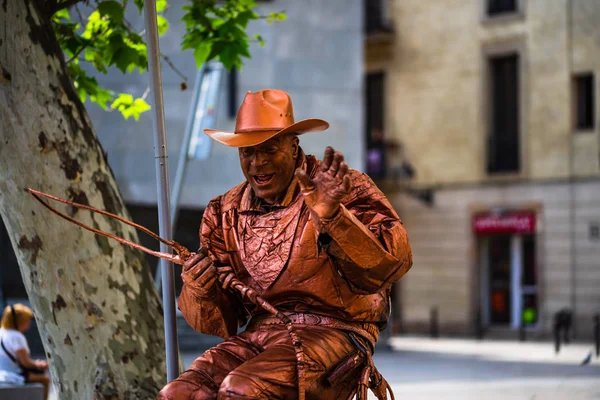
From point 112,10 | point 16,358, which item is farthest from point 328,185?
point 16,358

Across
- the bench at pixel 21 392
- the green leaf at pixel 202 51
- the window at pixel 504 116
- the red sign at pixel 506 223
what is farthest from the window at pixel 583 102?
the bench at pixel 21 392

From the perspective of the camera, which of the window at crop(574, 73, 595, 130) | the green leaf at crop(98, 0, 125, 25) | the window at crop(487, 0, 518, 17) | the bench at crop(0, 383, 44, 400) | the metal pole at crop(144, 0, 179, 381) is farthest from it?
the window at crop(487, 0, 518, 17)

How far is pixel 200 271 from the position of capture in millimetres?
4453

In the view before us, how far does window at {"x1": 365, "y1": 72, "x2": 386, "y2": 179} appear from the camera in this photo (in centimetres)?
3075

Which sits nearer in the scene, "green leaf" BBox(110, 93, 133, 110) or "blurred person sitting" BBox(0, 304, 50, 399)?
"green leaf" BBox(110, 93, 133, 110)

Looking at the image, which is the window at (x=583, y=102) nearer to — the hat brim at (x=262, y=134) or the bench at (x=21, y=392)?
the bench at (x=21, y=392)

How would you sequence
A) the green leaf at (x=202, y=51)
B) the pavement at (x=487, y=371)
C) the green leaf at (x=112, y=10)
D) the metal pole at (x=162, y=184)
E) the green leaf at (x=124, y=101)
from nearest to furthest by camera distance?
the metal pole at (x=162, y=184) < the green leaf at (x=112, y=10) < the green leaf at (x=202, y=51) < the green leaf at (x=124, y=101) < the pavement at (x=487, y=371)

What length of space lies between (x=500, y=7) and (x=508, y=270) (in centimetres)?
668

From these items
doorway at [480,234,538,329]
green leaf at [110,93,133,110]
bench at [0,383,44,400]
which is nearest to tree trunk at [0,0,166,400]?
bench at [0,383,44,400]

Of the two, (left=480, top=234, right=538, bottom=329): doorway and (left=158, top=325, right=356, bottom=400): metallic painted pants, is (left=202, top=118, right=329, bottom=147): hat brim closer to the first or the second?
(left=158, top=325, right=356, bottom=400): metallic painted pants

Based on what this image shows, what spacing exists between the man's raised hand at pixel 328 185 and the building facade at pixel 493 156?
22073 mm

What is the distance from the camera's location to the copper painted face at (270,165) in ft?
14.7

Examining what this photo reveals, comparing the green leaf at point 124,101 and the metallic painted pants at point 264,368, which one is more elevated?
the green leaf at point 124,101

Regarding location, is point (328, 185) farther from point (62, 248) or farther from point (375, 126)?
point (375, 126)
